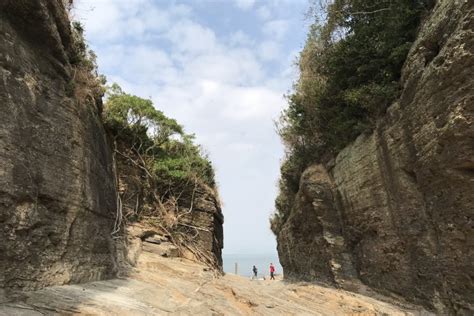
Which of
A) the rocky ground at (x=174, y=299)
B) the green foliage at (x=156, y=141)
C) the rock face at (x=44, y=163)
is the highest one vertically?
the green foliage at (x=156, y=141)

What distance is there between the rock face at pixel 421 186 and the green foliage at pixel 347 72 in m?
0.94

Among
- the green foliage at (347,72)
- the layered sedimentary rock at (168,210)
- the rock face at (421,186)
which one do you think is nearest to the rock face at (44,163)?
the layered sedimentary rock at (168,210)

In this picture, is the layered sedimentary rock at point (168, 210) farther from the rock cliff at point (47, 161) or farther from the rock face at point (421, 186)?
the rock face at point (421, 186)

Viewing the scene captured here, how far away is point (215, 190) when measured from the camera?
2148 centimetres

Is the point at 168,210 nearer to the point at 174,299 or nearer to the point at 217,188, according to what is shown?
the point at 217,188

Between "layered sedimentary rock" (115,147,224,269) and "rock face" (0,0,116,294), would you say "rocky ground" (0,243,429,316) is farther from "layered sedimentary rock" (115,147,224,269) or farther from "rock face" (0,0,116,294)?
"layered sedimentary rock" (115,147,224,269)

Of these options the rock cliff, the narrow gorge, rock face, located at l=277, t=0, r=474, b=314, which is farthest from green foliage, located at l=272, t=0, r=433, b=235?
the rock cliff

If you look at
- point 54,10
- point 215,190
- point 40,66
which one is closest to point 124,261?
point 40,66

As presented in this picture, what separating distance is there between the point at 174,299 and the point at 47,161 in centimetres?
463

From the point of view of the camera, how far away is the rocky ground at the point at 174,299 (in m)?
7.14

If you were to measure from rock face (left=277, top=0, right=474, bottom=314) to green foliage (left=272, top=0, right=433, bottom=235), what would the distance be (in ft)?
3.10

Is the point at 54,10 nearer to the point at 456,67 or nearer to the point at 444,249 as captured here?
the point at 456,67

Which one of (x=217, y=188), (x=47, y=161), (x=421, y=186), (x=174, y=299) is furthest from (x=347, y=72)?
(x=47, y=161)

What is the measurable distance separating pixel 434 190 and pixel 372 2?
326 inches
